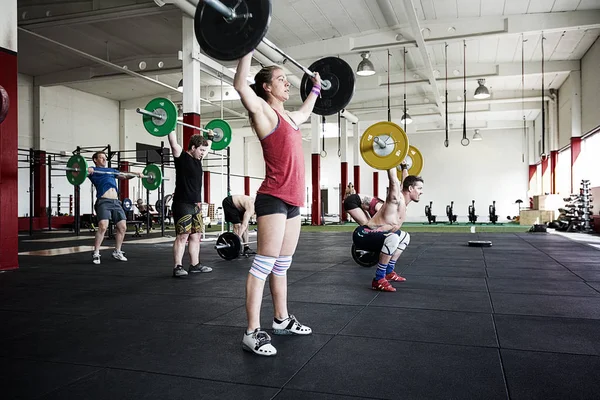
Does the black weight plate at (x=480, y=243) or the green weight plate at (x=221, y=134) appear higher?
the green weight plate at (x=221, y=134)

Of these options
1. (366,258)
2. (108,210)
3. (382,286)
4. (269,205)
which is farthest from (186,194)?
(269,205)

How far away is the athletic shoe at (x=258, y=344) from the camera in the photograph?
4.82 ft

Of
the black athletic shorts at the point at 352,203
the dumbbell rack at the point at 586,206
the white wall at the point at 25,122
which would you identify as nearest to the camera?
the black athletic shorts at the point at 352,203

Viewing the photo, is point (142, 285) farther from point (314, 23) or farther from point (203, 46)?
point (314, 23)

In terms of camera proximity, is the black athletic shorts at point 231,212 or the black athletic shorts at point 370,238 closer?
the black athletic shorts at point 370,238

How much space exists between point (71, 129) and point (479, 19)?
9.54 metres

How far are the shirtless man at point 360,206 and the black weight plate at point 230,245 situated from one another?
3.43 ft

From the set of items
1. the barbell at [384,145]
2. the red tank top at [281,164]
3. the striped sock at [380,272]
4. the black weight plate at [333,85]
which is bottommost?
the striped sock at [380,272]

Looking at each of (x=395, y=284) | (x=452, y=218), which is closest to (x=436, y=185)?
(x=452, y=218)

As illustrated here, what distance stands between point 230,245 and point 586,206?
677 cm

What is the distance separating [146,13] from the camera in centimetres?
647

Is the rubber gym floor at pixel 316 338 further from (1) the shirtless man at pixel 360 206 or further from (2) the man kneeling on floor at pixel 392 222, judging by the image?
(1) the shirtless man at pixel 360 206

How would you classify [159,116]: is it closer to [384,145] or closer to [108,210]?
[108,210]

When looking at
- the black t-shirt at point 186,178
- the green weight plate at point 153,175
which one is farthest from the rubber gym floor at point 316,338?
the green weight plate at point 153,175
